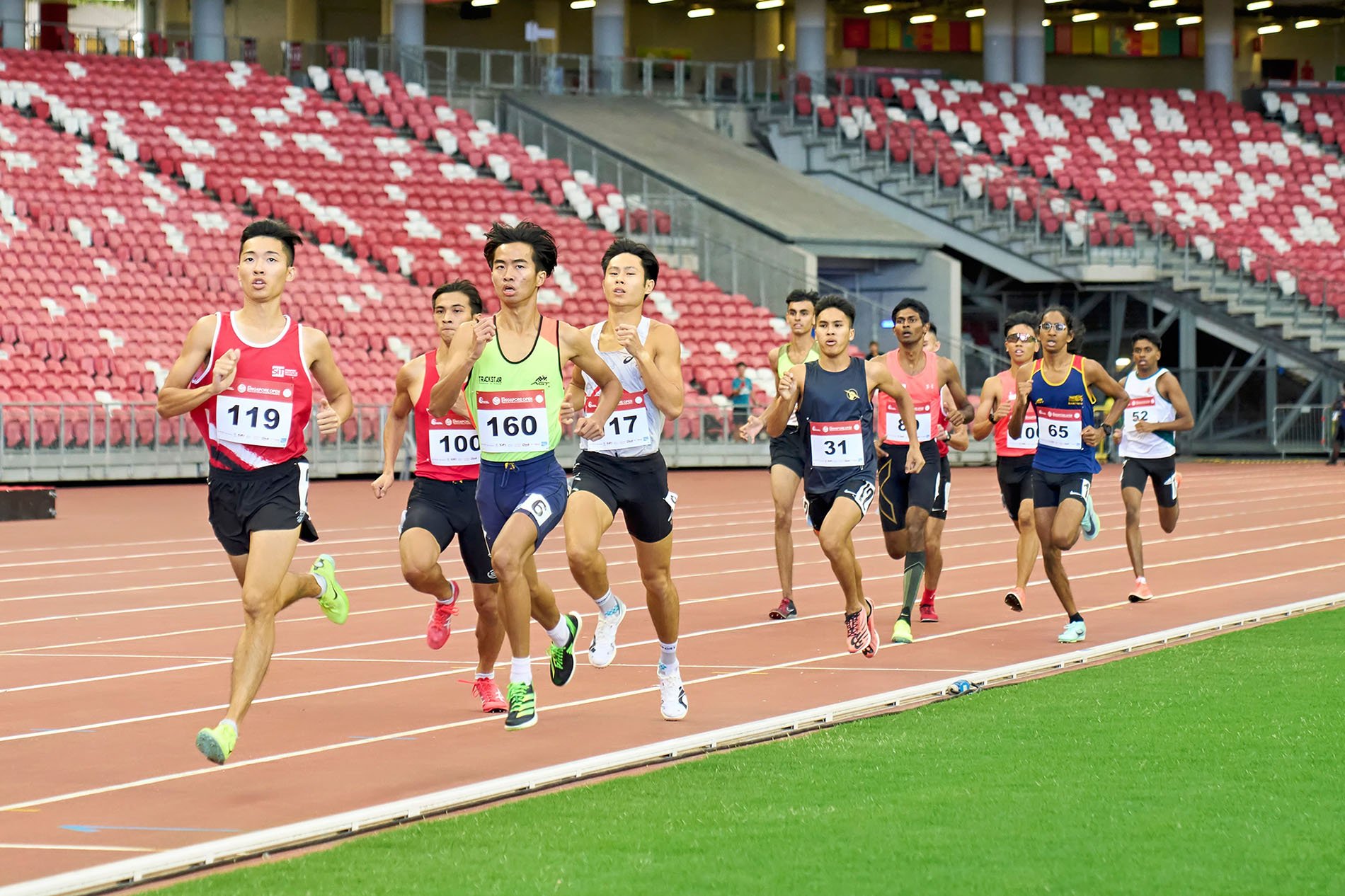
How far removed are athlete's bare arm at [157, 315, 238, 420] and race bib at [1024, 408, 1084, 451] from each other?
20.6ft

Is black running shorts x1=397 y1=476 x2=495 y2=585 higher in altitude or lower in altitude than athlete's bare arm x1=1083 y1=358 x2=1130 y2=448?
lower

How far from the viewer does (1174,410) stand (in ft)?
49.3

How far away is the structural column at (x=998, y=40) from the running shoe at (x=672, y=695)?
141 ft

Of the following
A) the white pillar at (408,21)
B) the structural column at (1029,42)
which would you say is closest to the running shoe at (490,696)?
the white pillar at (408,21)

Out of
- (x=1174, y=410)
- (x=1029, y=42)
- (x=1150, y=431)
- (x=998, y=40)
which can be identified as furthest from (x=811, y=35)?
(x=1150, y=431)

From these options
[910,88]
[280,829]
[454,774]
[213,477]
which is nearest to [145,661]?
[213,477]

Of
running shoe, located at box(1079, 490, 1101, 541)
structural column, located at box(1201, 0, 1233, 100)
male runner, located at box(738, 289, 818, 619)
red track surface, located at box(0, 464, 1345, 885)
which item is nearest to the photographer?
red track surface, located at box(0, 464, 1345, 885)

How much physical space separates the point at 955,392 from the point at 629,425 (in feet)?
14.4

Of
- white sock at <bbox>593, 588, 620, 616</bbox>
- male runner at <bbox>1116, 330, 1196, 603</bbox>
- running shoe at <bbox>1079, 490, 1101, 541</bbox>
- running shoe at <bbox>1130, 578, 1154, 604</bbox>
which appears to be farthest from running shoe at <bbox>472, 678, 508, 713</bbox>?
male runner at <bbox>1116, 330, 1196, 603</bbox>

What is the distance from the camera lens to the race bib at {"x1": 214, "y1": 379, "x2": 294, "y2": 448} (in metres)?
7.88

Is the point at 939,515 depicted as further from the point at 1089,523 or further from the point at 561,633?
the point at 561,633

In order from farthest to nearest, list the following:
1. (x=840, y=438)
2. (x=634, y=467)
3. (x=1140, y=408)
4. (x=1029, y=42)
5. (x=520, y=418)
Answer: (x=1029, y=42) < (x=1140, y=408) < (x=840, y=438) < (x=634, y=467) < (x=520, y=418)

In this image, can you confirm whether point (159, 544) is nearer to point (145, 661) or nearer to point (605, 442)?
point (145, 661)

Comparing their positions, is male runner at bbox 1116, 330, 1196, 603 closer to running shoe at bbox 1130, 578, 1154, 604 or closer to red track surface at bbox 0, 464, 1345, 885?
running shoe at bbox 1130, 578, 1154, 604
